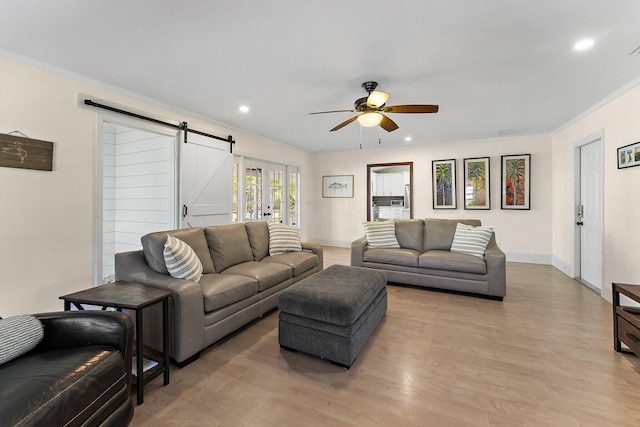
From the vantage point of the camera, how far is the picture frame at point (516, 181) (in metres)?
5.32

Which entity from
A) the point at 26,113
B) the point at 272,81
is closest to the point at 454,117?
the point at 272,81

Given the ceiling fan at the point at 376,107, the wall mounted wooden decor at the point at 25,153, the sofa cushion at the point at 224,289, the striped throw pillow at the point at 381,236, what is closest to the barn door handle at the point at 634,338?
the ceiling fan at the point at 376,107

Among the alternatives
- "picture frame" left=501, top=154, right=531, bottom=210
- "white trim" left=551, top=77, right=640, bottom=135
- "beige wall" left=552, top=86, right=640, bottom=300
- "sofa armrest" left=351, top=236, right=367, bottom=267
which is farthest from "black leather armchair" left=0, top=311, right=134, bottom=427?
"picture frame" left=501, top=154, right=531, bottom=210

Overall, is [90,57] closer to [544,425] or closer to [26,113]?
[26,113]

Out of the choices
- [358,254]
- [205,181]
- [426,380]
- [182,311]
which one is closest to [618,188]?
[358,254]

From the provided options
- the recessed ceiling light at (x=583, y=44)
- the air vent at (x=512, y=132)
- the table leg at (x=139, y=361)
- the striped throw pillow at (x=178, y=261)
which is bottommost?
the table leg at (x=139, y=361)

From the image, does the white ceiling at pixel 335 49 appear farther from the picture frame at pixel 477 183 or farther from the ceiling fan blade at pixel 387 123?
the picture frame at pixel 477 183

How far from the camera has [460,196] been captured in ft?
19.2

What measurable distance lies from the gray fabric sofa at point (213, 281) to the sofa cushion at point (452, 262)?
5.27ft

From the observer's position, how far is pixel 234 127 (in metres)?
4.79

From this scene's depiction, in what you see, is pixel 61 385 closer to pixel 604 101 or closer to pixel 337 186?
pixel 604 101

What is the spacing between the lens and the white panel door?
157 inches

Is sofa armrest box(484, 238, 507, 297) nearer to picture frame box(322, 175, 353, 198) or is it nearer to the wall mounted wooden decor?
picture frame box(322, 175, 353, 198)

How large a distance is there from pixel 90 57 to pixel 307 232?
5.38 metres
